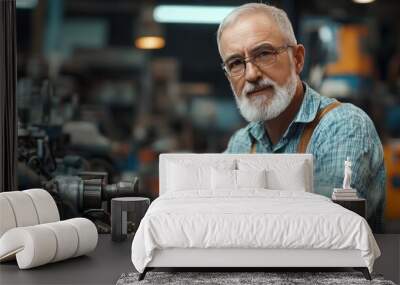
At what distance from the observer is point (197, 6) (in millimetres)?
6215

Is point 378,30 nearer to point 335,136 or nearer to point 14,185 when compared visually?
point 335,136

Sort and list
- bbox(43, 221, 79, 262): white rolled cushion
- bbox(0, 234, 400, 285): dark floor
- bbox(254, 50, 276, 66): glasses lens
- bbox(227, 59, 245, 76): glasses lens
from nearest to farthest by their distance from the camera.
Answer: bbox(0, 234, 400, 285): dark floor < bbox(43, 221, 79, 262): white rolled cushion < bbox(254, 50, 276, 66): glasses lens < bbox(227, 59, 245, 76): glasses lens

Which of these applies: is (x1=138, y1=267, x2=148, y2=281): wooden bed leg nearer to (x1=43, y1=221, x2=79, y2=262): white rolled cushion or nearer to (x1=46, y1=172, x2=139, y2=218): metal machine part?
(x1=43, y1=221, x2=79, y2=262): white rolled cushion

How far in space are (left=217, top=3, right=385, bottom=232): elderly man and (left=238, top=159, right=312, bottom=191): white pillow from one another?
0.89 feet

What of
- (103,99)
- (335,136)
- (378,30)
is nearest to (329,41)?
(378,30)

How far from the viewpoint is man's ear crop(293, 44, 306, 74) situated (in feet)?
19.7

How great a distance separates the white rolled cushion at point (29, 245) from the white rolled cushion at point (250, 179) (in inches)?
67.6

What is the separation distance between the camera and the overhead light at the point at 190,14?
6168 millimetres

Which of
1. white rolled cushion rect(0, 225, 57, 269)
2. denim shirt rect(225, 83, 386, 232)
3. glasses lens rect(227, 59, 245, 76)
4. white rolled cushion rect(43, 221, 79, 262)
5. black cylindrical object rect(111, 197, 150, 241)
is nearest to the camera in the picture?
white rolled cushion rect(0, 225, 57, 269)

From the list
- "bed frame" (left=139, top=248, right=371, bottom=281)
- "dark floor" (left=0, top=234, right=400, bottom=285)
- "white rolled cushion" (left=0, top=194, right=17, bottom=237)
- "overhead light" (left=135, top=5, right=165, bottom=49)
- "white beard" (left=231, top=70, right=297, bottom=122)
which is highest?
"overhead light" (left=135, top=5, right=165, bottom=49)

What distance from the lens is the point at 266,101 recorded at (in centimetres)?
599

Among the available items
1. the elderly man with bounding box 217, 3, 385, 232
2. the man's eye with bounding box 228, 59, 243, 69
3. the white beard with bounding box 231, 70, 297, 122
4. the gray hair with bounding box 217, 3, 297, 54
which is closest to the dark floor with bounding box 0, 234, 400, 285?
the elderly man with bounding box 217, 3, 385, 232

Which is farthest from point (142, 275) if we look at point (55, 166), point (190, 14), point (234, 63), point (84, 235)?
point (190, 14)

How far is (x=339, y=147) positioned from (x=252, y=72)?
1088 millimetres
